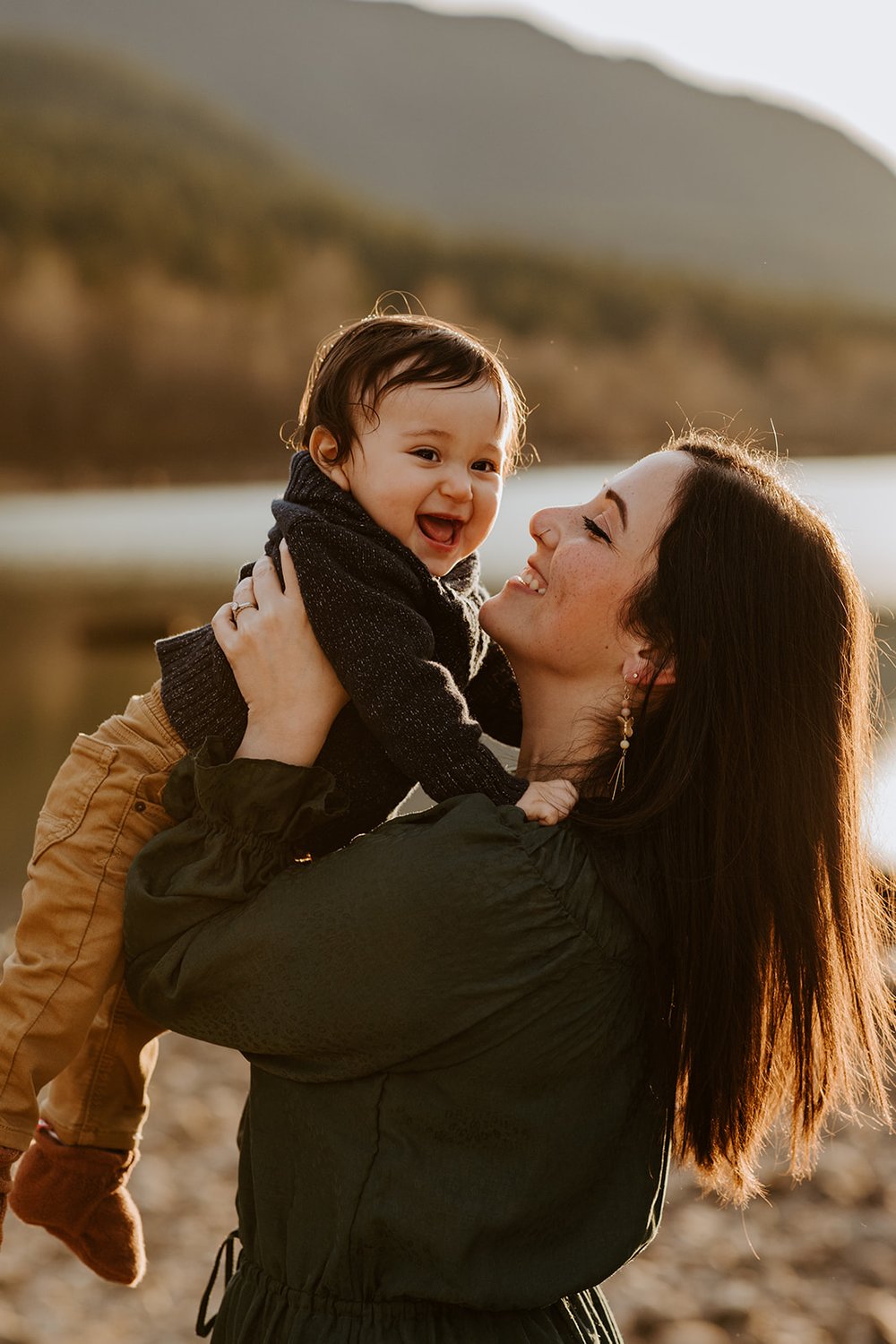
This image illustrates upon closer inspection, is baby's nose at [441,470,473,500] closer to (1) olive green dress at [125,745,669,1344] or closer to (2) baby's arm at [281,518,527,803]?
(2) baby's arm at [281,518,527,803]

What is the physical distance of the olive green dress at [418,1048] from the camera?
1.66 m

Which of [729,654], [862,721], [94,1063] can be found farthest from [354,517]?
[94,1063]

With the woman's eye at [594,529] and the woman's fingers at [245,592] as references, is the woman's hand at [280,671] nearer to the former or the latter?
the woman's fingers at [245,592]

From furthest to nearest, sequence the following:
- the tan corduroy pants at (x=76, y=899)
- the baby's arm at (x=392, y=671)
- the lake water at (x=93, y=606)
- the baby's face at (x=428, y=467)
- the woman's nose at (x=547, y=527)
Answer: the lake water at (x=93, y=606)
the baby's face at (x=428, y=467)
the woman's nose at (x=547, y=527)
the tan corduroy pants at (x=76, y=899)
the baby's arm at (x=392, y=671)

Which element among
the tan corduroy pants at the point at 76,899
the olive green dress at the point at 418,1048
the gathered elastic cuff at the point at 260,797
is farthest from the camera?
the tan corduroy pants at the point at 76,899

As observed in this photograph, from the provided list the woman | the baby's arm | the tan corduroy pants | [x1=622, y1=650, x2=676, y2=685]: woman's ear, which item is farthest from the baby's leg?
[x1=622, y1=650, x2=676, y2=685]: woman's ear

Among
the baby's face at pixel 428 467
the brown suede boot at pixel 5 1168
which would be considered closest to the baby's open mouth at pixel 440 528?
the baby's face at pixel 428 467

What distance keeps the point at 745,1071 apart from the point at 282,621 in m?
0.98

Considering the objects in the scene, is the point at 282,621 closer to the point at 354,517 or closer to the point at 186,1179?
the point at 354,517

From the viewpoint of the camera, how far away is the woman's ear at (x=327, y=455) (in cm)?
232

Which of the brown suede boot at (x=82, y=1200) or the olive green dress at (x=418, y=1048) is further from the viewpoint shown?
the brown suede boot at (x=82, y=1200)

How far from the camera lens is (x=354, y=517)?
7.24 ft

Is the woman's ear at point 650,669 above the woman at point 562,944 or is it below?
above

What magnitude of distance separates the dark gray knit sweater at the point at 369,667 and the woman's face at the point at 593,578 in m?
0.15
